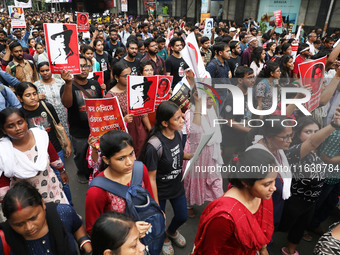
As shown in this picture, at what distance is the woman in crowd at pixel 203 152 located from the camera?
287cm

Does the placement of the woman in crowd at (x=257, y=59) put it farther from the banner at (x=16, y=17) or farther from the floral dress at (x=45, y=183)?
the banner at (x=16, y=17)

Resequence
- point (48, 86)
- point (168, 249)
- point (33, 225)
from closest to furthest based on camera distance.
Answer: point (33, 225)
point (168, 249)
point (48, 86)

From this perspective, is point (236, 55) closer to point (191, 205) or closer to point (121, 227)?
point (191, 205)

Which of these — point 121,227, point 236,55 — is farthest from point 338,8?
point 121,227

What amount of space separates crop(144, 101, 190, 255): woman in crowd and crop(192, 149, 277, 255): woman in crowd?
70 centimetres

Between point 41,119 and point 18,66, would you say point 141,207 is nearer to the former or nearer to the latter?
point 41,119

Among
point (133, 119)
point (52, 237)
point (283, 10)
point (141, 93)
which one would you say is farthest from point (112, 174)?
point (283, 10)

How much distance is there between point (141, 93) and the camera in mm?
2721

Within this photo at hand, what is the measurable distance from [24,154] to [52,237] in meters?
0.83

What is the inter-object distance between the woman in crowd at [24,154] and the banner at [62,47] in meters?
0.98

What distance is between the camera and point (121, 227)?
1383 mm

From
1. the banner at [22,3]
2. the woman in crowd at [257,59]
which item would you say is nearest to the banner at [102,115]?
the woman in crowd at [257,59]

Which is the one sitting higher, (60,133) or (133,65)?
(133,65)

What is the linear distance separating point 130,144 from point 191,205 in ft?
5.49
